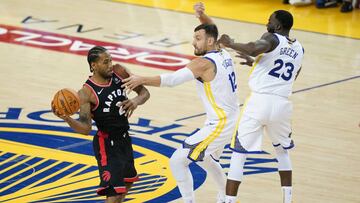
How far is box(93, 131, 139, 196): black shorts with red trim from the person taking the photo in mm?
8570

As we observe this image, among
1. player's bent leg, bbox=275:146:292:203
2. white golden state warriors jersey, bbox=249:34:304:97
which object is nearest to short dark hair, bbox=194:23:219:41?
white golden state warriors jersey, bbox=249:34:304:97

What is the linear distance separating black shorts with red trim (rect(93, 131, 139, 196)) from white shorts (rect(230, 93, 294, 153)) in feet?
3.96

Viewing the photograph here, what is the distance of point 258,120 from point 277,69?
56 cm

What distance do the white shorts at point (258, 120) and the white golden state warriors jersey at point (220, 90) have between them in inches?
8.0

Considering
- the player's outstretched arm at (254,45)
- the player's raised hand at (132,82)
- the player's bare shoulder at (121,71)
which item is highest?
the player's outstretched arm at (254,45)

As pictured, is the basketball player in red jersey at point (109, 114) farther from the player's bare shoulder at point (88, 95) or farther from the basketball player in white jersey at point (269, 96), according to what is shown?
the basketball player in white jersey at point (269, 96)

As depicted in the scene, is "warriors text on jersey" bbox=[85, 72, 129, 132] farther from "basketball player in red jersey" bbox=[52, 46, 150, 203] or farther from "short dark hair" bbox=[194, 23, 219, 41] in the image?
"short dark hair" bbox=[194, 23, 219, 41]

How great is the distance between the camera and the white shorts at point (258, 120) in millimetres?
9195

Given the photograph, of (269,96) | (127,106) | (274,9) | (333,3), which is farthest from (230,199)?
(333,3)

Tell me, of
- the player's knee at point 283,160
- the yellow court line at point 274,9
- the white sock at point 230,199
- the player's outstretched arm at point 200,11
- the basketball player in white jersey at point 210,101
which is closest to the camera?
the basketball player in white jersey at point 210,101

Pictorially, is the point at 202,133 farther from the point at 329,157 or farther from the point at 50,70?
the point at 50,70

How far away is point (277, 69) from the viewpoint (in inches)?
362

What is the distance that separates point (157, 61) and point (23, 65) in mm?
2396

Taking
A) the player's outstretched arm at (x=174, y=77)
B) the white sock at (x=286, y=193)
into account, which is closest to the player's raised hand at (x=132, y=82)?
the player's outstretched arm at (x=174, y=77)
